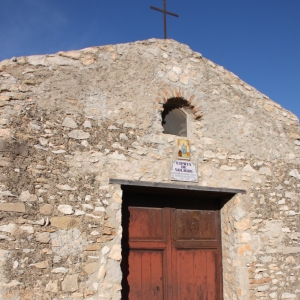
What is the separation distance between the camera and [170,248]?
540 centimetres

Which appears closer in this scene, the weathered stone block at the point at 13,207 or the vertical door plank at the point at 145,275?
the weathered stone block at the point at 13,207

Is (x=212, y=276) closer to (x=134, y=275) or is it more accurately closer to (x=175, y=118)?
(x=134, y=275)

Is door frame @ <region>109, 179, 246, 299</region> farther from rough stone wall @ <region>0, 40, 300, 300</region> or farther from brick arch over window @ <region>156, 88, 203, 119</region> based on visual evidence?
brick arch over window @ <region>156, 88, 203, 119</region>

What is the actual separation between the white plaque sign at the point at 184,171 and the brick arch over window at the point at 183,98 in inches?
28.8

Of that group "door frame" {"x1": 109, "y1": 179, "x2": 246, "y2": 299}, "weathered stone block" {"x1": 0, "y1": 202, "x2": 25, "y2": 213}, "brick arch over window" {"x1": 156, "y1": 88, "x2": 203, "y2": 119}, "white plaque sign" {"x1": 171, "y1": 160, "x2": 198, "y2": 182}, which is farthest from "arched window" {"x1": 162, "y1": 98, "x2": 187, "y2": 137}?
"weathered stone block" {"x1": 0, "y1": 202, "x2": 25, "y2": 213}

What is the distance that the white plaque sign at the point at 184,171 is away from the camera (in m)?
5.20

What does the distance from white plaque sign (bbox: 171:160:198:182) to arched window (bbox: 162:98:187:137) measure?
0.51 m

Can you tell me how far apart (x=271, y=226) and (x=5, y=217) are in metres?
3.52

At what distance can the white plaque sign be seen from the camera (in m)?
5.20

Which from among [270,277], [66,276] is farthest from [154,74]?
[270,277]

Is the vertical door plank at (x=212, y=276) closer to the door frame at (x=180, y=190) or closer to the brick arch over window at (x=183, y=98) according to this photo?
the door frame at (x=180, y=190)

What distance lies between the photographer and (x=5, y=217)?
418 cm

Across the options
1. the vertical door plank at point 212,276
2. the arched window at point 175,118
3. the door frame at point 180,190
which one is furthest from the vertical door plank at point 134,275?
the arched window at point 175,118

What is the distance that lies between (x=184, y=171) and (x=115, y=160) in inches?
37.6
